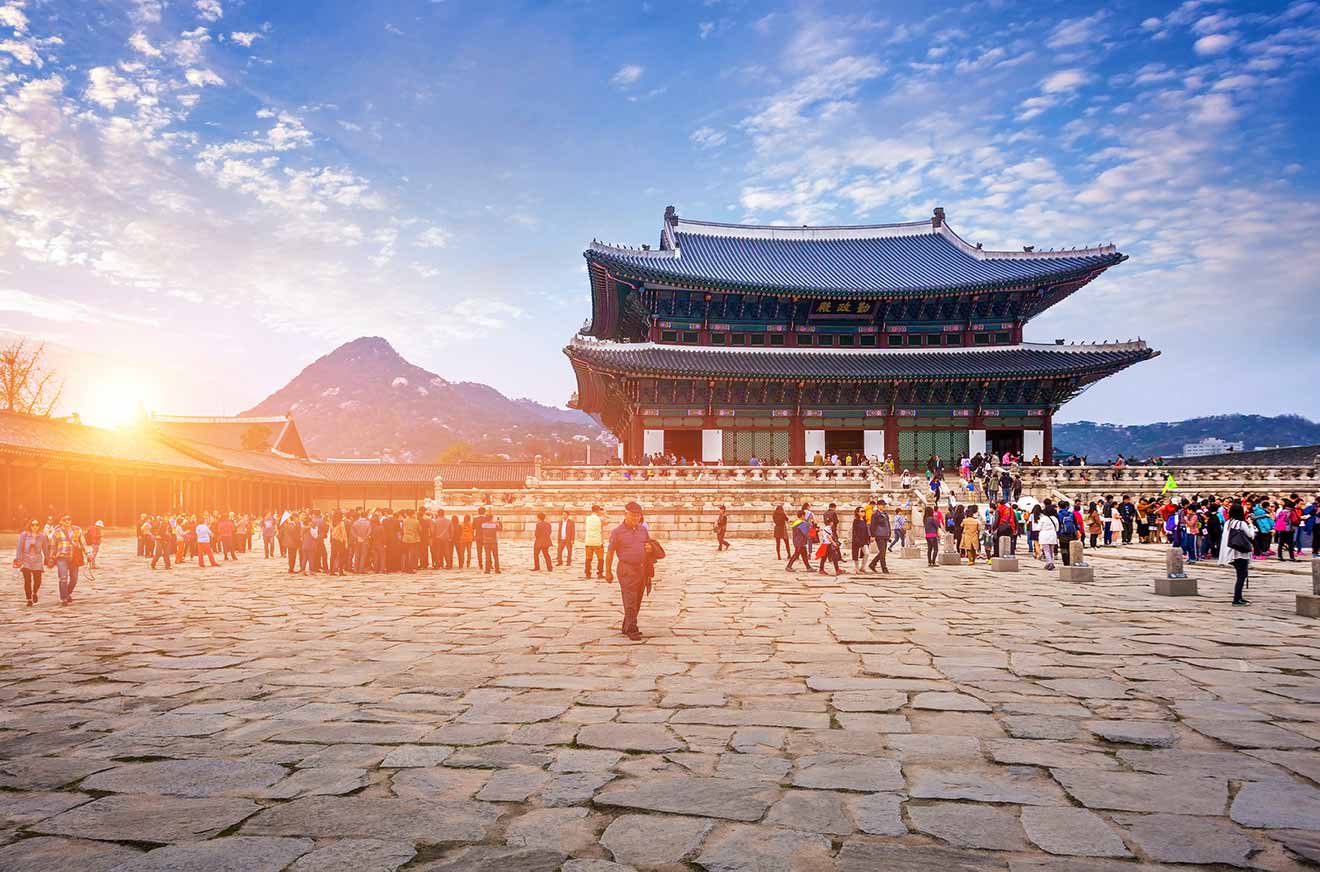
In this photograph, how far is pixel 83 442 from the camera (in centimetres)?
2894

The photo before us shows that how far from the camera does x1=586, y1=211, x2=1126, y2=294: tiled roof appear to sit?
3791 cm

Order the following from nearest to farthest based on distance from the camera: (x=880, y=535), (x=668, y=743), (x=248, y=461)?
(x=668, y=743) < (x=880, y=535) < (x=248, y=461)

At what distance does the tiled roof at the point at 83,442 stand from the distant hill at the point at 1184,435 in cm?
8625

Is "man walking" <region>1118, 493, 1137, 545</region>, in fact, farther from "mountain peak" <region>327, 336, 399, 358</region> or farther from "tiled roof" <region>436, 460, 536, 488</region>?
"mountain peak" <region>327, 336, 399, 358</region>

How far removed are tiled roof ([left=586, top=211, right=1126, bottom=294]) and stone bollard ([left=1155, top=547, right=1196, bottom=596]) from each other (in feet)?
84.9

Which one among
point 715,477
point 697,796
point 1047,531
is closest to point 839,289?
point 715,477

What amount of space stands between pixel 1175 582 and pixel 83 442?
3196 cm

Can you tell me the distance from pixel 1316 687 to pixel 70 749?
934 cm

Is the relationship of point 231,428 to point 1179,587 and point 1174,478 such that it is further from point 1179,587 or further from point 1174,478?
point 1179,587

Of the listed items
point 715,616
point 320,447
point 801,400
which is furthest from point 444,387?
point 715,616

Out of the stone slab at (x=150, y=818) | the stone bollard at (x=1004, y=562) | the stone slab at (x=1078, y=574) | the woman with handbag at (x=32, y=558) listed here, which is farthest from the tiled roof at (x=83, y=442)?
the stone slab at (x=1078, y=574)

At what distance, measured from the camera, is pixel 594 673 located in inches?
305

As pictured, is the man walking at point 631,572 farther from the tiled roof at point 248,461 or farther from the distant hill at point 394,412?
the distant hill at point 394,412

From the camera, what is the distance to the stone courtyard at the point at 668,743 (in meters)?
3.92
